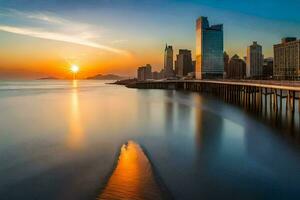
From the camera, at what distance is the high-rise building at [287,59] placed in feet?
515

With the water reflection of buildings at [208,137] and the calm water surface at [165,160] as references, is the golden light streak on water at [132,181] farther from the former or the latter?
the water reflection of buildings at [208,137]

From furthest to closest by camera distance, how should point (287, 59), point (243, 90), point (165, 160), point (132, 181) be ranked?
point (287, 59) → point (243, 90) → point (165, 160) → point (132, 181)

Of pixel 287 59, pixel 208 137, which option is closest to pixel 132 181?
pixel 208 137

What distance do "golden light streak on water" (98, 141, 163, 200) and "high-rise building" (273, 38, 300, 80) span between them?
520 feet

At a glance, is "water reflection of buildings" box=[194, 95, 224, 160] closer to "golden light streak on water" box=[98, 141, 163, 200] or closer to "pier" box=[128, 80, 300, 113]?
"golden light streak on water" box=[98, 141, 163, 200]

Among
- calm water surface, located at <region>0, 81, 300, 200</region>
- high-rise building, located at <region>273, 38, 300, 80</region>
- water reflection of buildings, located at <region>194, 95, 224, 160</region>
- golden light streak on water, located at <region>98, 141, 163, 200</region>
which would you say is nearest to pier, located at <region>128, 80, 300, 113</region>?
water reflection of buildings, located at <region>194, 95, 224, 160</region>

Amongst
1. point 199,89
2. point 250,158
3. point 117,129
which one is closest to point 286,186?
point 250,158

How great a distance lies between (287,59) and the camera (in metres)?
166

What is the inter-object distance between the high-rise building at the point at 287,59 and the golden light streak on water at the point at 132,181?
520ft

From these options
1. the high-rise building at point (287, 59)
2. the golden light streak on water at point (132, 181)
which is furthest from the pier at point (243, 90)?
the high-rise building at point (287, 59)

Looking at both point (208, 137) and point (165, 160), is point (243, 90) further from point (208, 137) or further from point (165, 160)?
point (165, 160)

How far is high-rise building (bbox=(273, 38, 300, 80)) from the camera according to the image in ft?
515

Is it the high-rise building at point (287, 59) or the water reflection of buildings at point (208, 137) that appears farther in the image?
the high-rise building at point (287, 59)

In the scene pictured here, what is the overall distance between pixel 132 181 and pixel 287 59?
17949cm
